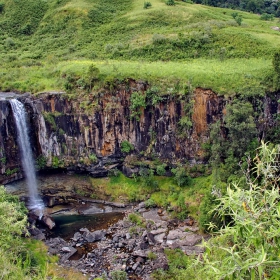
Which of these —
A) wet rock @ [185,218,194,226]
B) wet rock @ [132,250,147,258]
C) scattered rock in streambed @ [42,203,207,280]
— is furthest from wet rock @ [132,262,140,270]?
wet rock @ [185,218,194,226]

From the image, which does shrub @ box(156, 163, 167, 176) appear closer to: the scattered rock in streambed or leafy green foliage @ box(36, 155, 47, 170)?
the scattered rock in streambed

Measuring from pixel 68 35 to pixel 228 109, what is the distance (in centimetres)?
2621

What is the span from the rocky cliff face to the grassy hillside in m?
1.87

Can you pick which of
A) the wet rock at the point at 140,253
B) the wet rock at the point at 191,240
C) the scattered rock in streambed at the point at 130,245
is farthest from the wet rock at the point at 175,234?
the wet rock at the point at 140,253

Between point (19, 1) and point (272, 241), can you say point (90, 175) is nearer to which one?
point (272, 241)

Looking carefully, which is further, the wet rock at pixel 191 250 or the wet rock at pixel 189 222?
the wet rock at pixel 189 222

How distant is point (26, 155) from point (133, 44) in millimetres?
18407

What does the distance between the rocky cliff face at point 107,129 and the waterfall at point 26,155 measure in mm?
491

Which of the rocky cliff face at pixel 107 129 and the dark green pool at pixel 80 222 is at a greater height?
the rocky cliff face at pixel 107 129

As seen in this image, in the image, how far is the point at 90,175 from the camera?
1170 inches

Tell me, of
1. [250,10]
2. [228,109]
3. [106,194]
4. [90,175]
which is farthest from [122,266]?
[250,10]

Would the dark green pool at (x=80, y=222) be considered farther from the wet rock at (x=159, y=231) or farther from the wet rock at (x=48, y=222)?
the wet rock at (x=159, y=231)

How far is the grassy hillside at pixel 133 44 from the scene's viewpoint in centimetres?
2834

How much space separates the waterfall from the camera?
26062mm
